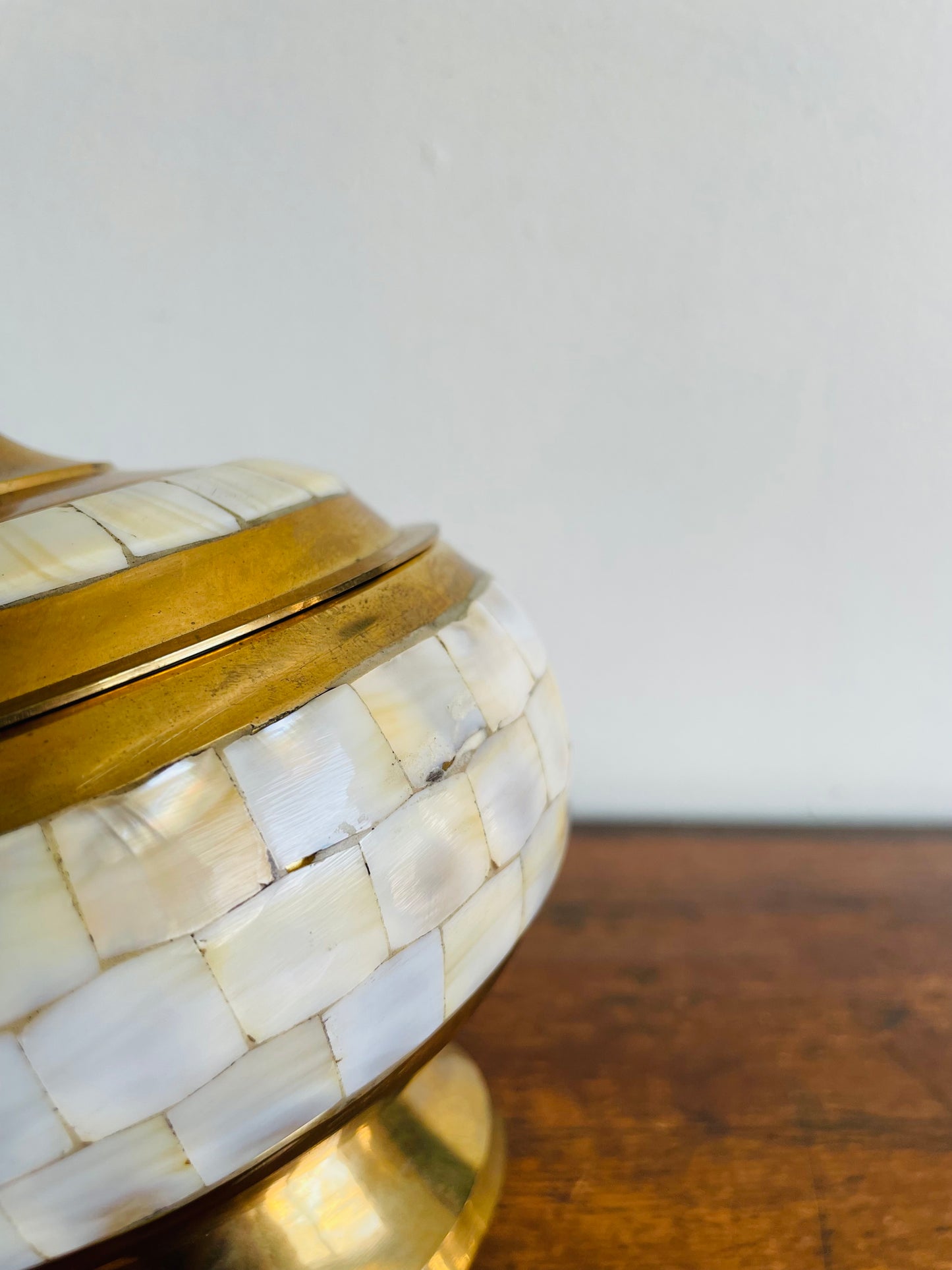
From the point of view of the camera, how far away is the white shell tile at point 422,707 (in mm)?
298

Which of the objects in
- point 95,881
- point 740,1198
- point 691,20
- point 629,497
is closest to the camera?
point 95,881

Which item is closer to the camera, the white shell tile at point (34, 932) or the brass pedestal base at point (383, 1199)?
the white shell tile at point (34, 932)

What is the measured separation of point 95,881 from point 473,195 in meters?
0.54

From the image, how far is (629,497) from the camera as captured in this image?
68cm

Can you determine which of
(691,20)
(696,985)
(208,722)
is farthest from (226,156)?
(696,985)

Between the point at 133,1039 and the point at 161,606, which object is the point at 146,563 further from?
the point at 133,1039

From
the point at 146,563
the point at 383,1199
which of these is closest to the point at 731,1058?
the point at 383,1199

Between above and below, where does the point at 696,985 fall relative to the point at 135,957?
below

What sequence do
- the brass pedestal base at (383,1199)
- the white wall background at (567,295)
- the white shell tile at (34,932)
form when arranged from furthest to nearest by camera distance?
the white wall background at (567,295) → the brass pedestal base at (383,1199) → the white shell tile at (34,932)

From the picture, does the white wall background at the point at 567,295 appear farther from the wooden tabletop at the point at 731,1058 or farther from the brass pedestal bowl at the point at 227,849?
the brass pedestal bowl at the point at 227,849

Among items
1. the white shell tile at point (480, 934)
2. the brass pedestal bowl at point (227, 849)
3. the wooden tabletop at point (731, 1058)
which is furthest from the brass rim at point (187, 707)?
the wooden tabletop at point (731, 1058)

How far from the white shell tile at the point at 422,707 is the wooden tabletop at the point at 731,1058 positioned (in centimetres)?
27

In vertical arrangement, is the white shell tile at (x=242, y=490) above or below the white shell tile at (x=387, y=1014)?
above

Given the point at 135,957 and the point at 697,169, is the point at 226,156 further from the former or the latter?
the point at 135,957
